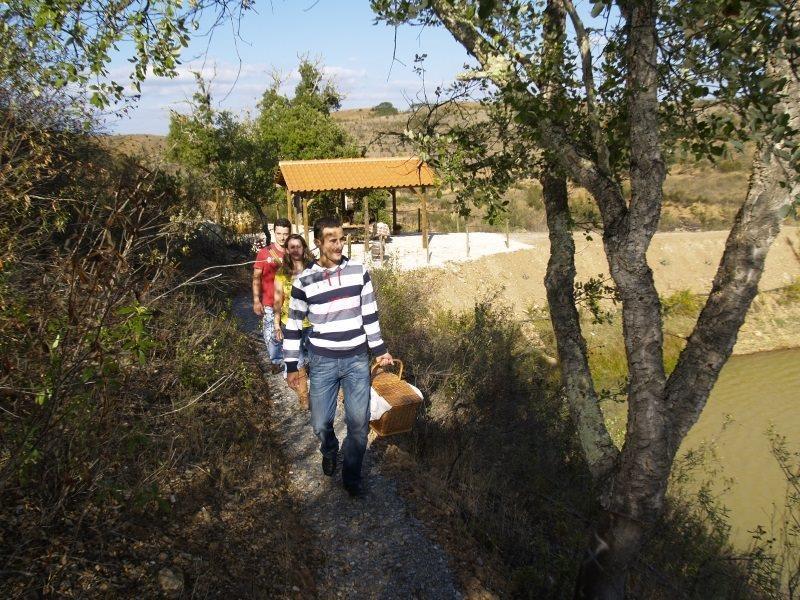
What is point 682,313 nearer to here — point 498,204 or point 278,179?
point 278,179

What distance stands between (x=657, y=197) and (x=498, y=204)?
6.15ft

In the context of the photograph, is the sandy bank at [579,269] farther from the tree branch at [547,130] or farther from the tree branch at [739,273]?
the tree branch at [739,273]

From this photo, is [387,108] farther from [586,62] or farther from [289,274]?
[586,62]

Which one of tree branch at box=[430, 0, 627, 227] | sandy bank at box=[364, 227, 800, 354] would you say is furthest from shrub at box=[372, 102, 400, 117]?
sandy bank at box=[364, 227, 800, 354]

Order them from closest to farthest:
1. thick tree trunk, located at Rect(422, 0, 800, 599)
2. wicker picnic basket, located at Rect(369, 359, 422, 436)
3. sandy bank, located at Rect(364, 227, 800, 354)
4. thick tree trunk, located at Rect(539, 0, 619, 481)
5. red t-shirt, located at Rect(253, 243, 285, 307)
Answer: thick tree trunk, located at Rect(422, 0, 800, 599) → thick tree trunk, located at Rect(539, 0, 619, 481) → wicker picnic basket, located at Rect(369, 359, 422, 436) → red t-shirt, located at Rect(253, 243, 285, 307) → sandy bank, located at Rect(364, 227, 800, 354)

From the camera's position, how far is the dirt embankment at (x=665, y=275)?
62.2ft

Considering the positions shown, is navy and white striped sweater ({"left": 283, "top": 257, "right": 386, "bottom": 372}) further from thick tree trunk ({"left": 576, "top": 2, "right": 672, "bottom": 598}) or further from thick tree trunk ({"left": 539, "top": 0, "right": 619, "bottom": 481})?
thick tree trunk ({"left": 576, "top": 2, "right": 672, "bottom": 598})

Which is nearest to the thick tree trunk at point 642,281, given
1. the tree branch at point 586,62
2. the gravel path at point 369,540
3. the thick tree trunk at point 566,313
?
the tree branch at point 586,62

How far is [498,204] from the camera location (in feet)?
17.2

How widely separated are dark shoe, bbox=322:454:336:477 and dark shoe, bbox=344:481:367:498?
27 cm

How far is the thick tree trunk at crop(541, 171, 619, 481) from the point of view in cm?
438

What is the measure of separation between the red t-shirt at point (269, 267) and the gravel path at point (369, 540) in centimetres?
186

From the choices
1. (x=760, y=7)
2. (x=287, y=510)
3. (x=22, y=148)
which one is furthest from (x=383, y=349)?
(x=22, y=148)

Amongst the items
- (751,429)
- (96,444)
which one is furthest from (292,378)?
(751,429)
